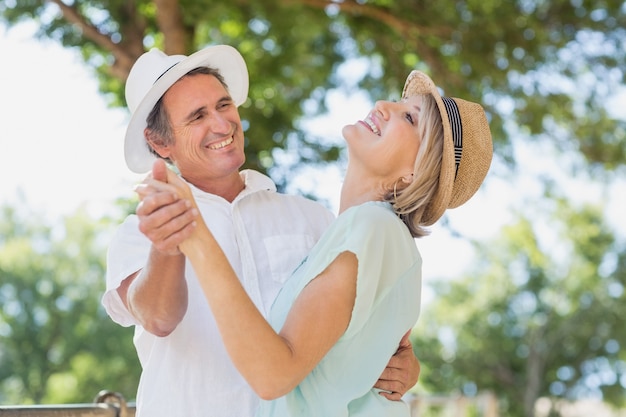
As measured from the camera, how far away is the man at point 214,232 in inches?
89.6

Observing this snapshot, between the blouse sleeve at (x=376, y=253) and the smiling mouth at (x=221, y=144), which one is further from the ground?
the smiling mouth at (x=221, y=144)

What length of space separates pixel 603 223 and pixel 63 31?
21.1 metres

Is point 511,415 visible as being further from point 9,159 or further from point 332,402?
point 332,402

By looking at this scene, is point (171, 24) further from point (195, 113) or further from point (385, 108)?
point (385, 108)

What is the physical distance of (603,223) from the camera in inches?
994

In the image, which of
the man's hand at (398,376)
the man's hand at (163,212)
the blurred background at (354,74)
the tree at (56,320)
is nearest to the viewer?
the man's hand at (163,212)

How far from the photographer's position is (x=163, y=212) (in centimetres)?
168

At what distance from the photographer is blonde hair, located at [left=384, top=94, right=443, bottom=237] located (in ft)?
7.01

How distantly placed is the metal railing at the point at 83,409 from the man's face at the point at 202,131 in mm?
738

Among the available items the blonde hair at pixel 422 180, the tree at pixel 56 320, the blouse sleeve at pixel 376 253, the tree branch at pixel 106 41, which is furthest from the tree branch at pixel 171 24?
the tree at pixel 56 320

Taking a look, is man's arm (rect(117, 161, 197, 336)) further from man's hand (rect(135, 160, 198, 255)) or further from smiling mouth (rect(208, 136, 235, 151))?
smiling mouth (rect(208, 136, 235, 151))

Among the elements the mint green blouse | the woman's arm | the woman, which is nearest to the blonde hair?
the woman

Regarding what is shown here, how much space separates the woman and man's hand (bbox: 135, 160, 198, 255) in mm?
20

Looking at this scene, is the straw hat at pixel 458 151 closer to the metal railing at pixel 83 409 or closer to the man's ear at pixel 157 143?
the man's ear at pixel 157 143
